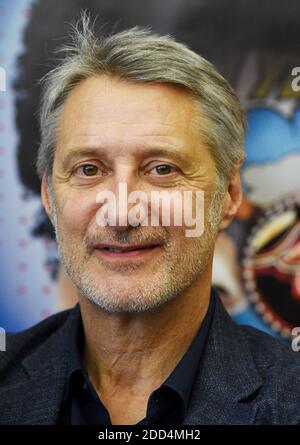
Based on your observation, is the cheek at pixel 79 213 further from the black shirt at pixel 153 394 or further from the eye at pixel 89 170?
the black shirt at pixel 153 394

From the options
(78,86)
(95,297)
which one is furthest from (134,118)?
(95,297)

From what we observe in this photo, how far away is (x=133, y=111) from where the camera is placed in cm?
141

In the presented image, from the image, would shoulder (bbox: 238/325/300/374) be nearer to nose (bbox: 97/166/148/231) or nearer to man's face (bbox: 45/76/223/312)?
man's face (bbox: 45/76/223/312)

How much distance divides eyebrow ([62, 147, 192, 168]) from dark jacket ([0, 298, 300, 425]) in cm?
38

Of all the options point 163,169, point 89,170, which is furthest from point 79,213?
point 163,169

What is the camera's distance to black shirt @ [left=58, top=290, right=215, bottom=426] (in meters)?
1.39

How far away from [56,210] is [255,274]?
659mm

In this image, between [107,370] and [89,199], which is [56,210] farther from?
[107,370]

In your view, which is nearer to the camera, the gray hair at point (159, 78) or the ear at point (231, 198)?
the gray hair at point (159, 78)

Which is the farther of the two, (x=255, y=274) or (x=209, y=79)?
(x=255, y=274)

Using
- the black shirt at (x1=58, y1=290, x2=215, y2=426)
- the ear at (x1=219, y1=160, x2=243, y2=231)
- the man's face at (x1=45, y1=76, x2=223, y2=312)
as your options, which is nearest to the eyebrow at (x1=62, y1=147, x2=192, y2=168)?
the man's face at (x1=45, y1=76, x2=223, y2=312)

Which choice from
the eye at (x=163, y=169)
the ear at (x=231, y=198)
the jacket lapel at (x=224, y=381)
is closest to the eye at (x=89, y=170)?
the eye at (x=163, y=169)

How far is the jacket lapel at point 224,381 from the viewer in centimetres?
134
